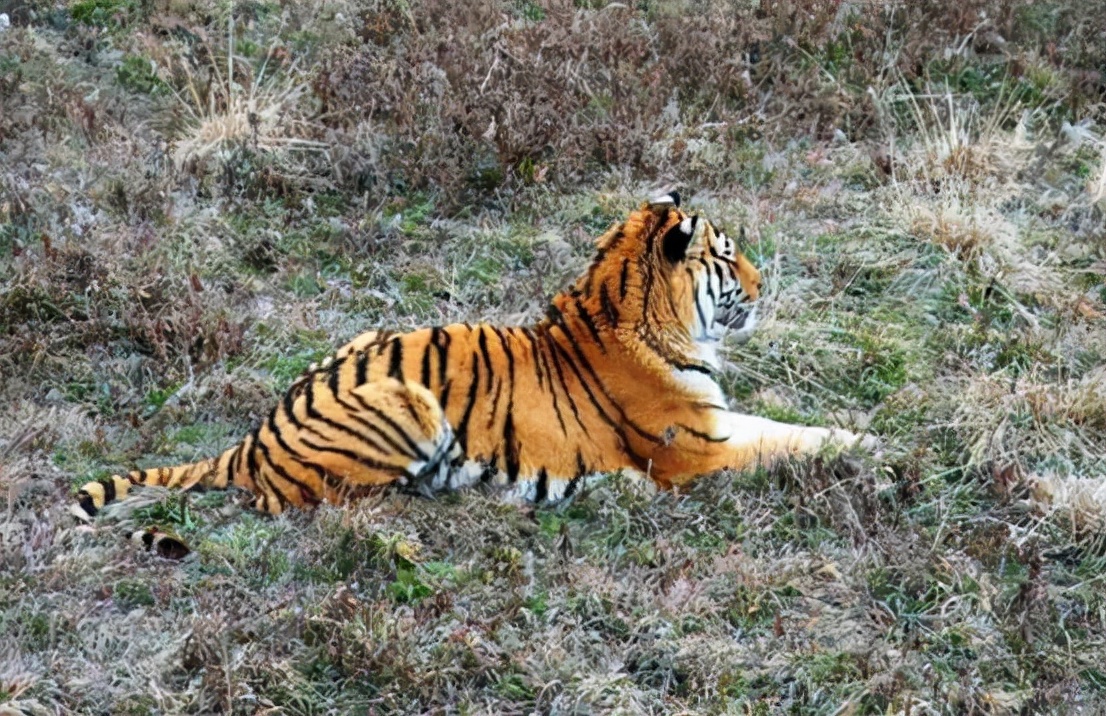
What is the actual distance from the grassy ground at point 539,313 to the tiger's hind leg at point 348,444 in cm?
18

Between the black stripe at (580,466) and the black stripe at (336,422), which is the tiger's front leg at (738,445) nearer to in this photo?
the black stripe at (580,466)

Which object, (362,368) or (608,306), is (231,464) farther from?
(608,306)

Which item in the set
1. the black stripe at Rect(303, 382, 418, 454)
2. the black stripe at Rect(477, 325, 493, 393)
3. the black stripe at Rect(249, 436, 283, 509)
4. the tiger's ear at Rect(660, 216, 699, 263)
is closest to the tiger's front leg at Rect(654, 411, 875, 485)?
the tiger's ear at Rect(660, 216, 699, 263)

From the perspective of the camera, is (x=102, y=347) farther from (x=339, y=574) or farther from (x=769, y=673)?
(x=769, y=673)

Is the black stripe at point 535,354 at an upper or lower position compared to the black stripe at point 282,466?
upper

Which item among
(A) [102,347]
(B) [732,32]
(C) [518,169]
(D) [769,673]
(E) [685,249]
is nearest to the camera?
(D) [769,673]

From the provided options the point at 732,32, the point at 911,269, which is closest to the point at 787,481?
the point at 911,269

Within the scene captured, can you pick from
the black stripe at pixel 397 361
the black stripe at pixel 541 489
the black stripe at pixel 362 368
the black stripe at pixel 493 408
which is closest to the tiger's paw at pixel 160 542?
the black stripe at pixel 362 368

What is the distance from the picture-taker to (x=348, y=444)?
6.59m

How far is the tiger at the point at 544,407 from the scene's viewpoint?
21.7 ft

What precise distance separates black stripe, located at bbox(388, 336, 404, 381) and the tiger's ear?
4.42 feet

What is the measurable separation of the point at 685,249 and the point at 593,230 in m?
2.18

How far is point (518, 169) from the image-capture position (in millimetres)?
9602

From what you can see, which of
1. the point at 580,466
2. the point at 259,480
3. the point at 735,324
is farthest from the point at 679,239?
the point at 259,480
